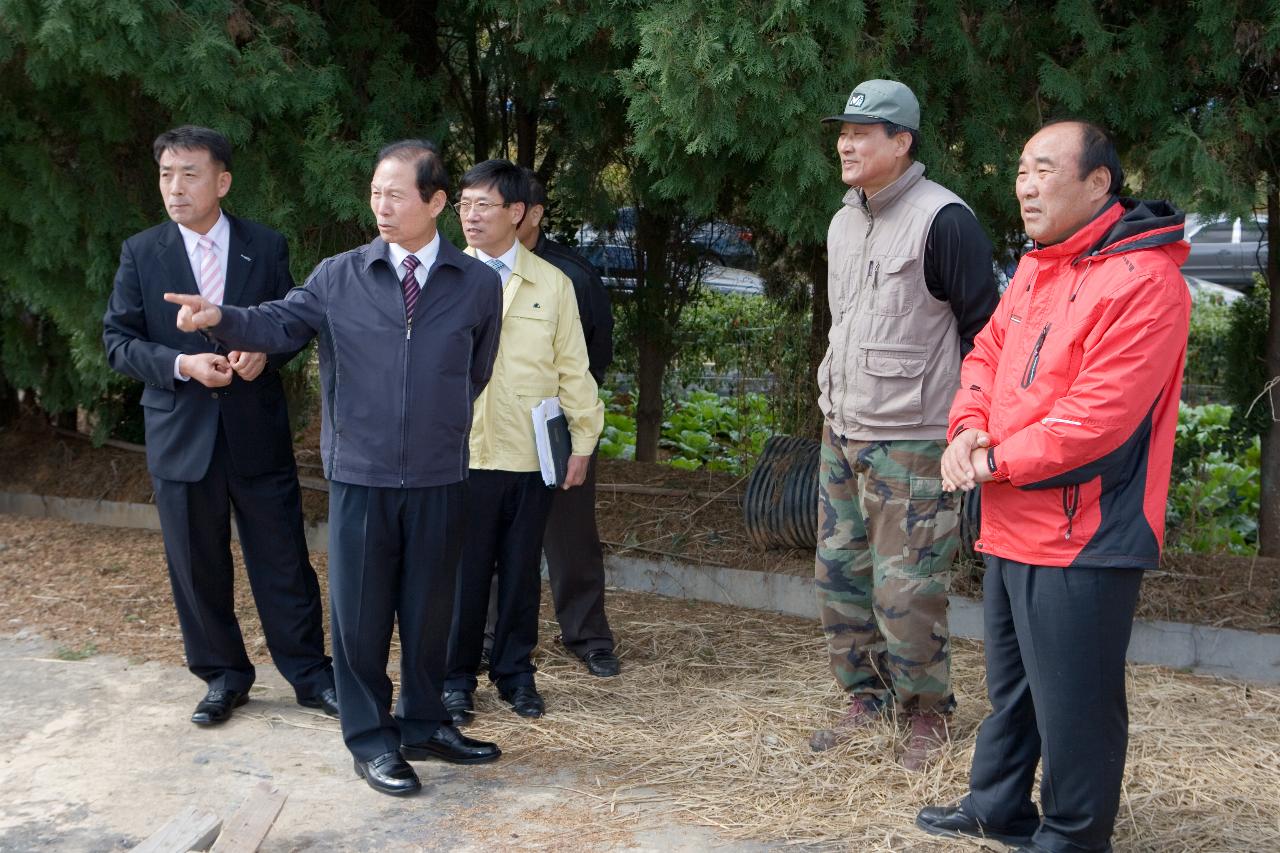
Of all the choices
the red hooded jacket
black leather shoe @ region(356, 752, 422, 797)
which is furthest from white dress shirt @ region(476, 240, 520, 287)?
the red hooded jacket

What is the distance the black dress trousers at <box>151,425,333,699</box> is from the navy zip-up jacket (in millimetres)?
704

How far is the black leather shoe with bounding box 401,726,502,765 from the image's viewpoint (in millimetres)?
4027

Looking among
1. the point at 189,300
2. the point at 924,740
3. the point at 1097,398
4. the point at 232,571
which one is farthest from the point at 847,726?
the point at 189,300

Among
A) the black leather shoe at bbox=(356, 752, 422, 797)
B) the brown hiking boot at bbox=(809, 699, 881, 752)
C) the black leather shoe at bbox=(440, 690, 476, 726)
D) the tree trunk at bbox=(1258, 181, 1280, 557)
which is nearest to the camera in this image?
the black leather shoe at bbox=(356, 752, 422, 797)

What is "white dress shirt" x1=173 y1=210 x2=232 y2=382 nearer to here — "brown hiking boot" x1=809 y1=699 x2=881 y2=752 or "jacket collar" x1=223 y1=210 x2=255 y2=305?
"jacket collar" x1=223 y1=210 x2=255 y2=305

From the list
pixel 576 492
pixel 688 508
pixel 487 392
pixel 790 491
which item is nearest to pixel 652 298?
pixel 688 508

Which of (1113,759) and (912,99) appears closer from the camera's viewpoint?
(1113,759)

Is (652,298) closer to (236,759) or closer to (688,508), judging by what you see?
(688,508)

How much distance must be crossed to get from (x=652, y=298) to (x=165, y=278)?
3.93 meters

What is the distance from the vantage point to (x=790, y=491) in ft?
19.8

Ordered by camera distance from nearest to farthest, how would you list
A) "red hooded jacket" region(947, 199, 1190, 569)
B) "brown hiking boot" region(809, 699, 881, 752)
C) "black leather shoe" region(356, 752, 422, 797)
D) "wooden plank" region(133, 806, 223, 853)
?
1. "red hooded jacket" region(947, 199, 1190, 569)
2. "wooden plank" region(133, 806, 223, 853)
3. "black leather shoe" region(356, 752, 422, 797)
4. "brown hiking boot" region(809, 699, 881, 752)

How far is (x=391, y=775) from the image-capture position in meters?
3.80

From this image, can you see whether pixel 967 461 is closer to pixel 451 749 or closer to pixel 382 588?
pixel 382 588

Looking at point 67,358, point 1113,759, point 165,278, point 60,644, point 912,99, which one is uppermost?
point 912,99
